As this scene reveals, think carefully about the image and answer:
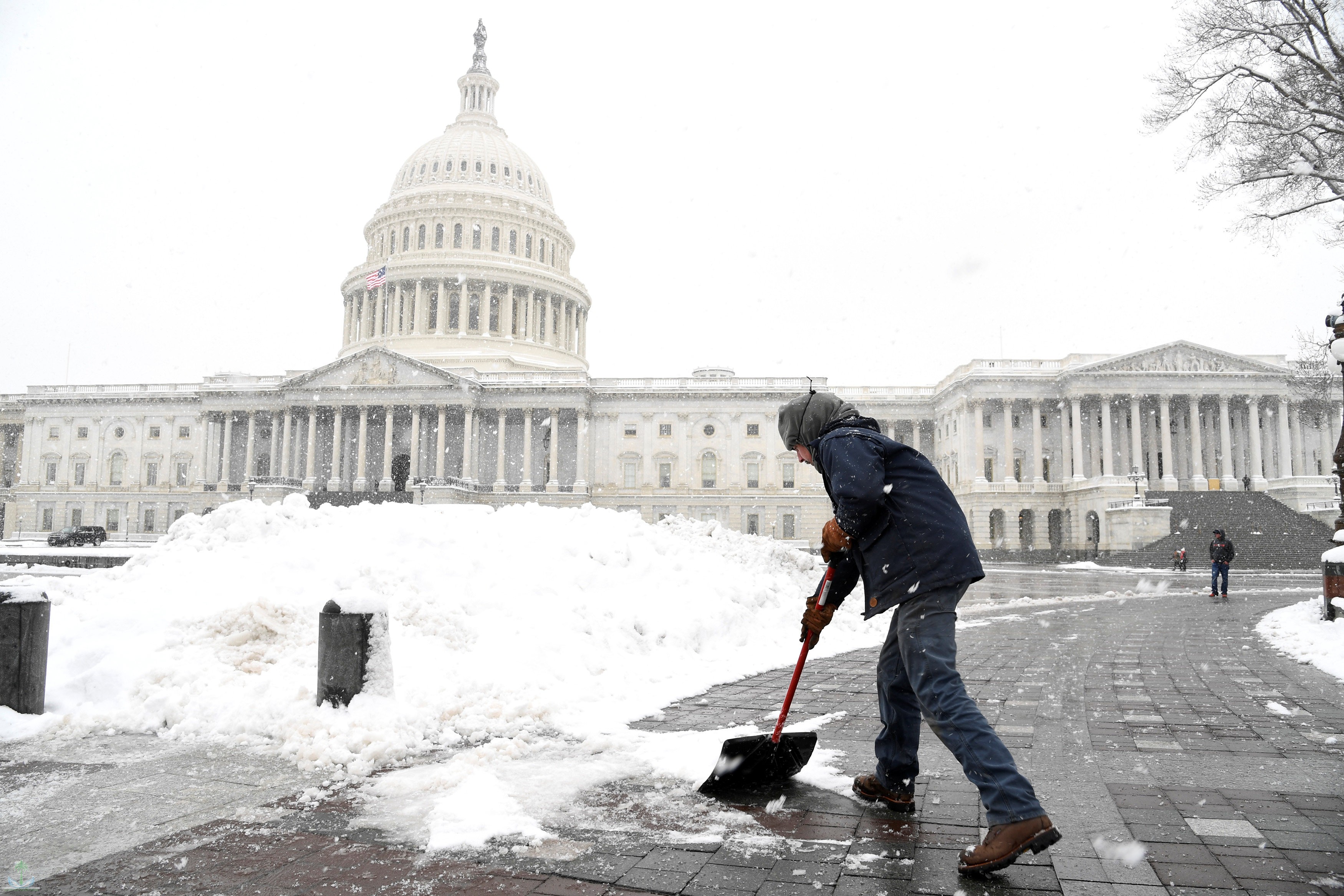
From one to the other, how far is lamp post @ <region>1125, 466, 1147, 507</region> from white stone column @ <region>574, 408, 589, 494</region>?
111 ft

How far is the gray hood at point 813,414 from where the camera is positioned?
4445 millimetres

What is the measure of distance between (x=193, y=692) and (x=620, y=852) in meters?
4.16

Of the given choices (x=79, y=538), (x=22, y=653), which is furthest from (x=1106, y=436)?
(x=79, y=538)

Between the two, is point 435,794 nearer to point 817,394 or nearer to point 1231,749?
point 817,394

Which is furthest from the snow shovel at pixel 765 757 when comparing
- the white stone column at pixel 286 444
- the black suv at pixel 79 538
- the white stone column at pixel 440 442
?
the white stone column at pixel 286 444

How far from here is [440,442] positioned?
66.7m

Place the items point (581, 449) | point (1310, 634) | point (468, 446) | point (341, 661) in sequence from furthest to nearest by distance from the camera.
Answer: point (581, 449) < point (468, 446) < point (1310, 634) < point (341, 661)

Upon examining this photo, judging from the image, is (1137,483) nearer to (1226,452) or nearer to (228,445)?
(1226,452)

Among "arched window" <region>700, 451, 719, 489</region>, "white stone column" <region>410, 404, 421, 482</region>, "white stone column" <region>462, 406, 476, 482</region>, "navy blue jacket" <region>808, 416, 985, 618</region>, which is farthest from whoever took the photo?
"arched window" <region>700, 451, 719, 489</region>

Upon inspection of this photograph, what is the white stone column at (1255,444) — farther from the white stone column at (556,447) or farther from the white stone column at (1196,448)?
the white stone column at (556,447)

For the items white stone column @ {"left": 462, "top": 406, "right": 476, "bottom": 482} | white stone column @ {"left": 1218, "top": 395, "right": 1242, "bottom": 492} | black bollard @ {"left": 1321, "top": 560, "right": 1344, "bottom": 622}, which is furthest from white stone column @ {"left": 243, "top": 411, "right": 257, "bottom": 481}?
white stone column @ {"left": 1218, "top": 395, "right": 1242, "bottom": 492}

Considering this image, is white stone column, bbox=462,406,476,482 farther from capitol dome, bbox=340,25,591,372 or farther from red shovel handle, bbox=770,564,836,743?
red shovel handle, bbox=770,564,836,743

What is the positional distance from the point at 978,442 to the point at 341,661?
202ft

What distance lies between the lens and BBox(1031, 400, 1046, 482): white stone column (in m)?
62.5
